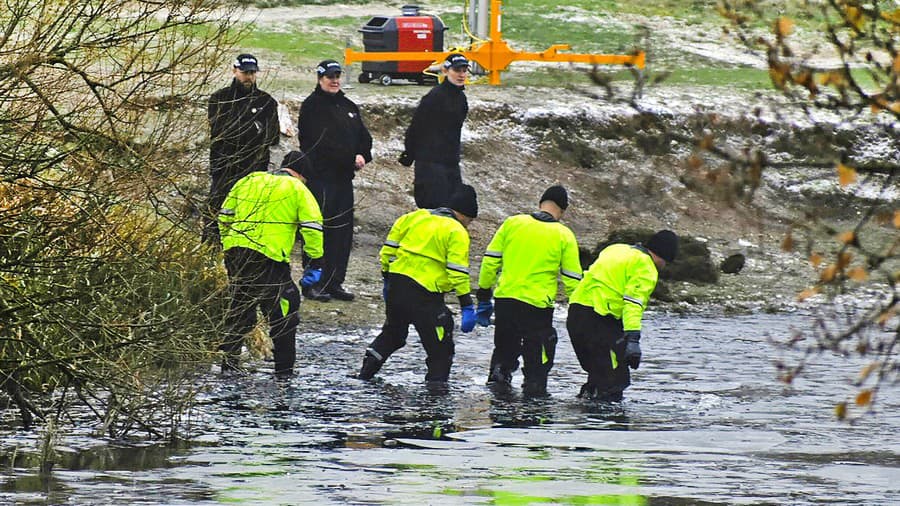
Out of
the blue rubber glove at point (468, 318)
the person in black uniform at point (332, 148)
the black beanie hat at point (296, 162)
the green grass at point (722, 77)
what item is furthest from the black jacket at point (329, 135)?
the green grass at point (722, 77)

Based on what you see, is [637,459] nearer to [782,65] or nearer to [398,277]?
[398,277]

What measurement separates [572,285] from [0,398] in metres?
4.64

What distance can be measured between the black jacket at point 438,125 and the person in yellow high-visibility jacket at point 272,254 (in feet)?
15.3

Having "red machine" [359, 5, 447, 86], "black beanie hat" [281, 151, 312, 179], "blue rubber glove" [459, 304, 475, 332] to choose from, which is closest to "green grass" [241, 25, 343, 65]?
"red machine" [359, 5, 447, 86]

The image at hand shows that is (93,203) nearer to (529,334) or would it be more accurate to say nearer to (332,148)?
(529,334)

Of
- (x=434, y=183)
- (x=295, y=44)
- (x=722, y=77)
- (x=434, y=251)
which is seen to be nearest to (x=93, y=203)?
(x=434, y=251)

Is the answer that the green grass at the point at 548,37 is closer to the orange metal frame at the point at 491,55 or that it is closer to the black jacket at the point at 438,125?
A: the orange metal frame at the point at 491,55

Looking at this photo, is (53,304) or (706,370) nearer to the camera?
(53,304)

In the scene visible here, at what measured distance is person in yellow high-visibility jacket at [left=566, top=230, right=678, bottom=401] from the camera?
13086mm

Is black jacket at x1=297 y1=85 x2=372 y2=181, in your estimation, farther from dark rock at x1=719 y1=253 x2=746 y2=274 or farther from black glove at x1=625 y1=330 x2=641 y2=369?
dark rock at x1=719 y1=253 x2=746 y2=274

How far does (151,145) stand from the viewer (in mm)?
10992

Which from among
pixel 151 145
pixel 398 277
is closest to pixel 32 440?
pixel 151 145

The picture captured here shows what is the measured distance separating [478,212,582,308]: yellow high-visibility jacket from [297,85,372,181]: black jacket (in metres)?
4.11

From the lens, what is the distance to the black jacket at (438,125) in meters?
18.6
